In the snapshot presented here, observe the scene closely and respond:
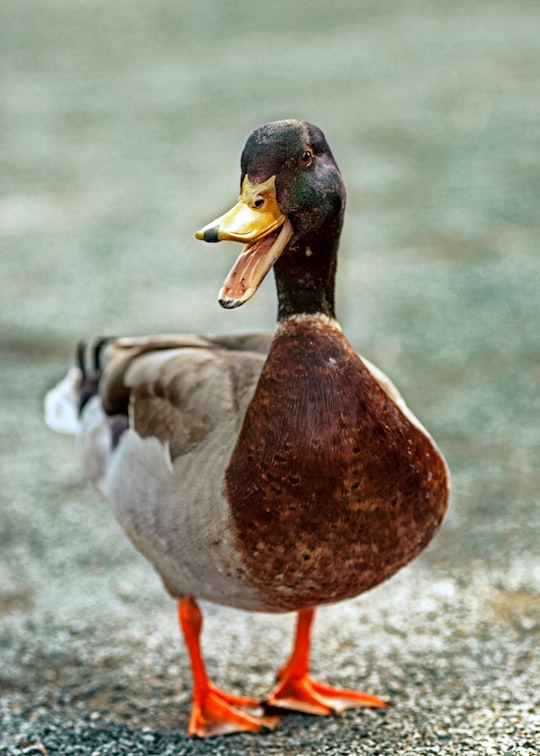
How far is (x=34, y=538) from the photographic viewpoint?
5.12 meters

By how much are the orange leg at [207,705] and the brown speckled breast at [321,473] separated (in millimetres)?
606

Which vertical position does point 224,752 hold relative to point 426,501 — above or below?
below

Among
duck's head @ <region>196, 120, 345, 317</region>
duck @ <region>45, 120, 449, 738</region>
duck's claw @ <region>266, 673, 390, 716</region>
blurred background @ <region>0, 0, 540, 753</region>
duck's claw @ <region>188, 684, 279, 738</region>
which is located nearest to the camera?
duck's head @ <region>196, 120, 345, 317</region>

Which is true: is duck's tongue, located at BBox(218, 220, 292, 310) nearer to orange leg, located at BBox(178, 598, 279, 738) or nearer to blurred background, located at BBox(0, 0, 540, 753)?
orange leg, located at BBox(178, 598, 279, 738)

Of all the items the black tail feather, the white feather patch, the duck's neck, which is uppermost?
the duck's neck

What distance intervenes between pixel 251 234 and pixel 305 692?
1679 mm

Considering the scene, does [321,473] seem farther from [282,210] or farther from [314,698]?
[314,698]

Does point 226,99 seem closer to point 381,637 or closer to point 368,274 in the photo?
point 368,274

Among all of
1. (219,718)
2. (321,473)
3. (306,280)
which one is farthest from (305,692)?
(306,280)

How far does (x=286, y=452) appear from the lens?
2.98 metres

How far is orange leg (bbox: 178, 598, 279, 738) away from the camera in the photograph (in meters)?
3.57

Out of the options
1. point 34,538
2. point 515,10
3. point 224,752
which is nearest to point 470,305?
point 34,538

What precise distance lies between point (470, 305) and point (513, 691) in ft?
13.5

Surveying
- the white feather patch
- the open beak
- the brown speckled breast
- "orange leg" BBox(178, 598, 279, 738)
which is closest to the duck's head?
the open beak
